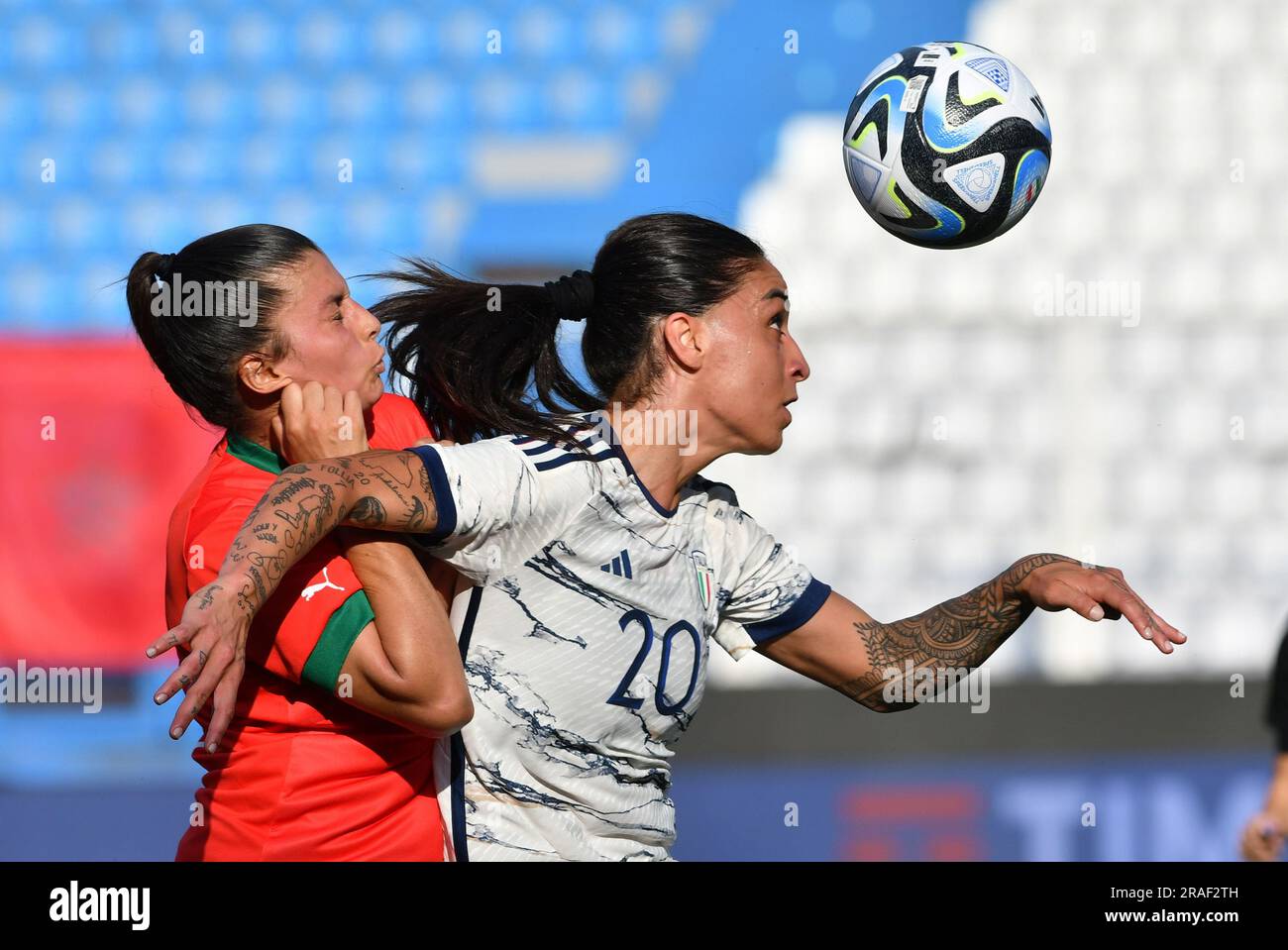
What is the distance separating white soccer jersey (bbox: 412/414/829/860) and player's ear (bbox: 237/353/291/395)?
0.31 metres

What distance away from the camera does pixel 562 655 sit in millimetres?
2168

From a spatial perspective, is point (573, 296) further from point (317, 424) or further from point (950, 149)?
point (950, 149)

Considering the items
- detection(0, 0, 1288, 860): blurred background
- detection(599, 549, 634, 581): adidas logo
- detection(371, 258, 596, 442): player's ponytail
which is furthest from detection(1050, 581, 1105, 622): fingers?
detection(0, 0, 1288, 860): blurred background

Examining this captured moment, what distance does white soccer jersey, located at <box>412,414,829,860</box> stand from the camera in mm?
2131

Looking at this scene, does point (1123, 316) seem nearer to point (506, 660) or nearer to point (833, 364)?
point (833, 364)

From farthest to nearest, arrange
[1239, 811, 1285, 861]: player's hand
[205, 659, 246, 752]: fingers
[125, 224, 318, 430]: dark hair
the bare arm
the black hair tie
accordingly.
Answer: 1. [1239, 811, 1285, 861]: player's hand
2. the black hair tie
3. [125, 224, 318, 430]: dark hair
4. the bare arm
5. [205, 659, 246, 752]: fingers

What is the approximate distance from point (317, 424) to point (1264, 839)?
1.97 metres

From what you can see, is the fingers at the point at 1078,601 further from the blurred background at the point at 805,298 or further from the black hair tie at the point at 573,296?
the blurred background at the point at 805,298

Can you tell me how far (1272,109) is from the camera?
7324 mm

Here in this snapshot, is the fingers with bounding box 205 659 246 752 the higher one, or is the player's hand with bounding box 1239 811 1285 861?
the fingers with bounding box 205 659 246 752

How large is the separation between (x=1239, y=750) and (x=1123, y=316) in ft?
7.16

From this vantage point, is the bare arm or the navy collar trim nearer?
the bare arm

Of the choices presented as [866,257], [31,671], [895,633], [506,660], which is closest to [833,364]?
[866,257]

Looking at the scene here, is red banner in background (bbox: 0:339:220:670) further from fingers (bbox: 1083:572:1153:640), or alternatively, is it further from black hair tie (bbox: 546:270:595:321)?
fingers (bbox: 1083:572:1153:640)
